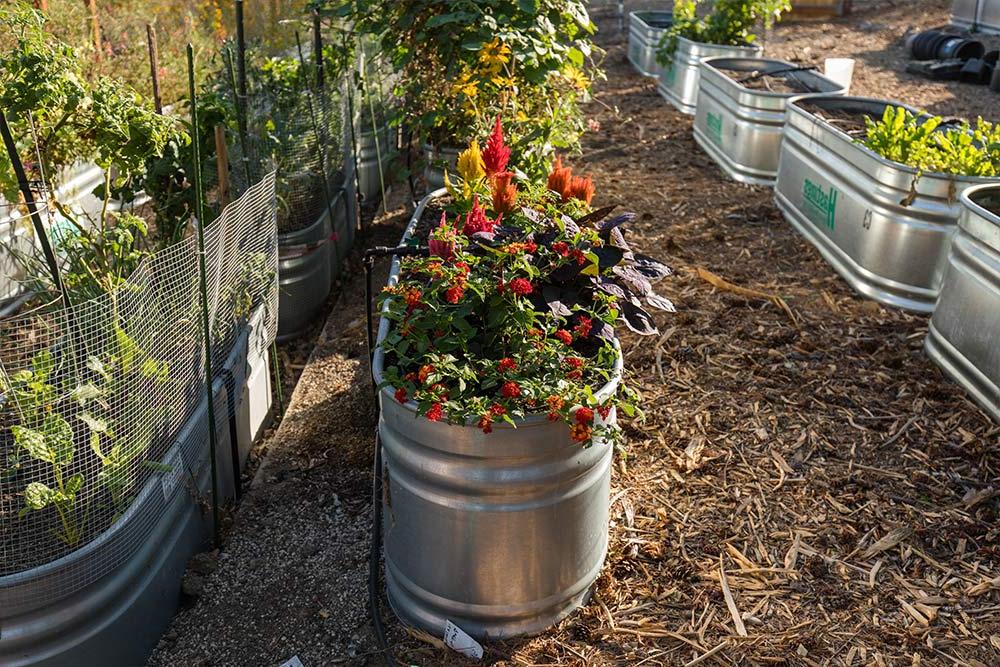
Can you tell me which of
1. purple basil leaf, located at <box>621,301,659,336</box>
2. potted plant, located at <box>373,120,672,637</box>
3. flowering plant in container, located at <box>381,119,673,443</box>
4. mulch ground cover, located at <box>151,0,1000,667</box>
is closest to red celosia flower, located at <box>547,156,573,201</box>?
flowering plant in container, located at <box>381,119,673,443</box>

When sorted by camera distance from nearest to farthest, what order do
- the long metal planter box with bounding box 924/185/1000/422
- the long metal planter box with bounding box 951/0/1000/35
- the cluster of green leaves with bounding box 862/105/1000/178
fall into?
the long metal planter box with bounding box 924/185/1000/422 < the cluster of green leaves with bounding box 862/105/1000/178 < the long metal planter box with bounding box 951/0/1000/35

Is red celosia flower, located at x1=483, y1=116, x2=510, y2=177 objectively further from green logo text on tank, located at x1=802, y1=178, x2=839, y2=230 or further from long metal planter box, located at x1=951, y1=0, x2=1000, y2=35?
long metal planter box, located at x1=951, y1=0, x2=1000, y2=35

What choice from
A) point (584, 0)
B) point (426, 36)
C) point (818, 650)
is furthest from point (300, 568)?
point (584, 0)

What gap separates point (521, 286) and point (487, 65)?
105 inches

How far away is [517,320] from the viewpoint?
2623 millimetres

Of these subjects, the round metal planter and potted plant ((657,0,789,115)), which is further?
potted plant ((657,0,789,115))

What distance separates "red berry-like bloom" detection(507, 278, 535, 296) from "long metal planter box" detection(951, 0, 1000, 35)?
13196 millimetres

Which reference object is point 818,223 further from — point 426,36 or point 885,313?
point 426,36

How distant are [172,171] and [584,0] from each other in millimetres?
2612

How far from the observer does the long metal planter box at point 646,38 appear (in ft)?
36.2

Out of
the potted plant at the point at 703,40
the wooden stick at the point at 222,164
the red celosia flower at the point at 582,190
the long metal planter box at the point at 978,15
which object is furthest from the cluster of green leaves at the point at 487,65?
the long metal planter box at the point at 978,15

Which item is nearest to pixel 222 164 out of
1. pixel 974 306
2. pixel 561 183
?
pixel 561 183

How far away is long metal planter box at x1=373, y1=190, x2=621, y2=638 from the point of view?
2467 mm

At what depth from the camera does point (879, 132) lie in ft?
16.3
